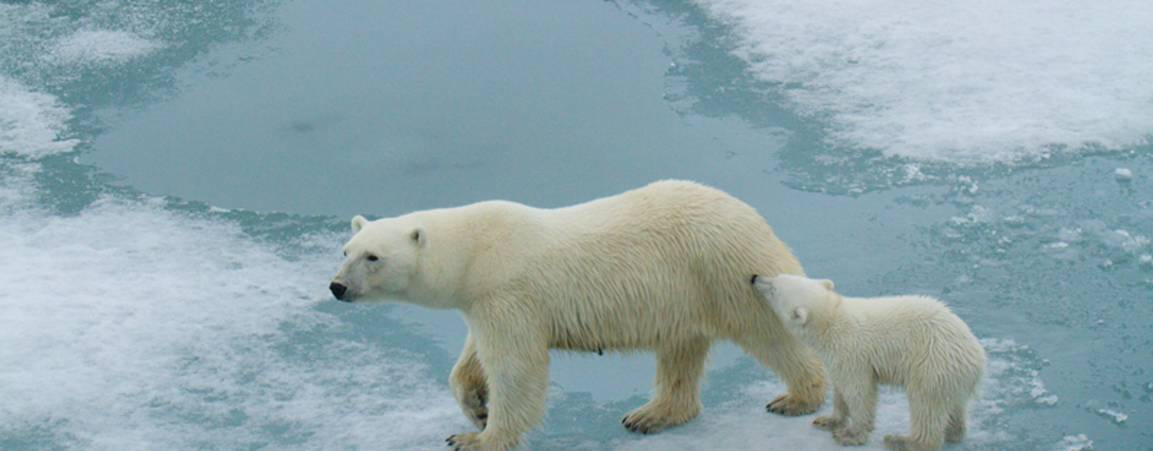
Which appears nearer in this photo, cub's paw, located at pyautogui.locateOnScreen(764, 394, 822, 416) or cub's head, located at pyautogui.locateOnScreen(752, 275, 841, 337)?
cub's head, located at pyautogui.locateOnScreen(752, 275, 841, 337)

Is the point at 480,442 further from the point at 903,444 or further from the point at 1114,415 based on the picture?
the point at 1114,415

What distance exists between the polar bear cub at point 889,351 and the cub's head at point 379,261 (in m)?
1.24

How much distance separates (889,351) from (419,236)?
1.68 meters

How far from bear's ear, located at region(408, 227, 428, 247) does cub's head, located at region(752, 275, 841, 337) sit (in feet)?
3.99

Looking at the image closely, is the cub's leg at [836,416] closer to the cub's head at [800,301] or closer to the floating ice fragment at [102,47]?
the cub's head at [800,301]

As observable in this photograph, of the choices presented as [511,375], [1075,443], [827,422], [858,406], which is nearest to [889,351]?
[858,406]

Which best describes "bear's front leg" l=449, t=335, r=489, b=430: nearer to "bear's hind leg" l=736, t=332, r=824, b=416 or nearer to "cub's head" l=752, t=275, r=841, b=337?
"bear's hind leg" l=736, t=332, r=824, b=416

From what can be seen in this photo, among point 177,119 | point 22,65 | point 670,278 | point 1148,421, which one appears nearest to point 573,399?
point 670,278

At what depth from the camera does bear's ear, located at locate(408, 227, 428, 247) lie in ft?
17.2

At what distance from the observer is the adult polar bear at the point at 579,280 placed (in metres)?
5.28

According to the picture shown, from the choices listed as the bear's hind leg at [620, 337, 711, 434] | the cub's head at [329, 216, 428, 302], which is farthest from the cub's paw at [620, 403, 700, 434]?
the cub's head at [329, 216, 428, 302]

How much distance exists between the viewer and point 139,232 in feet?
24.3

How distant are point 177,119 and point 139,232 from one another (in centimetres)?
141

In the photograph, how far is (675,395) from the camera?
564 cm
